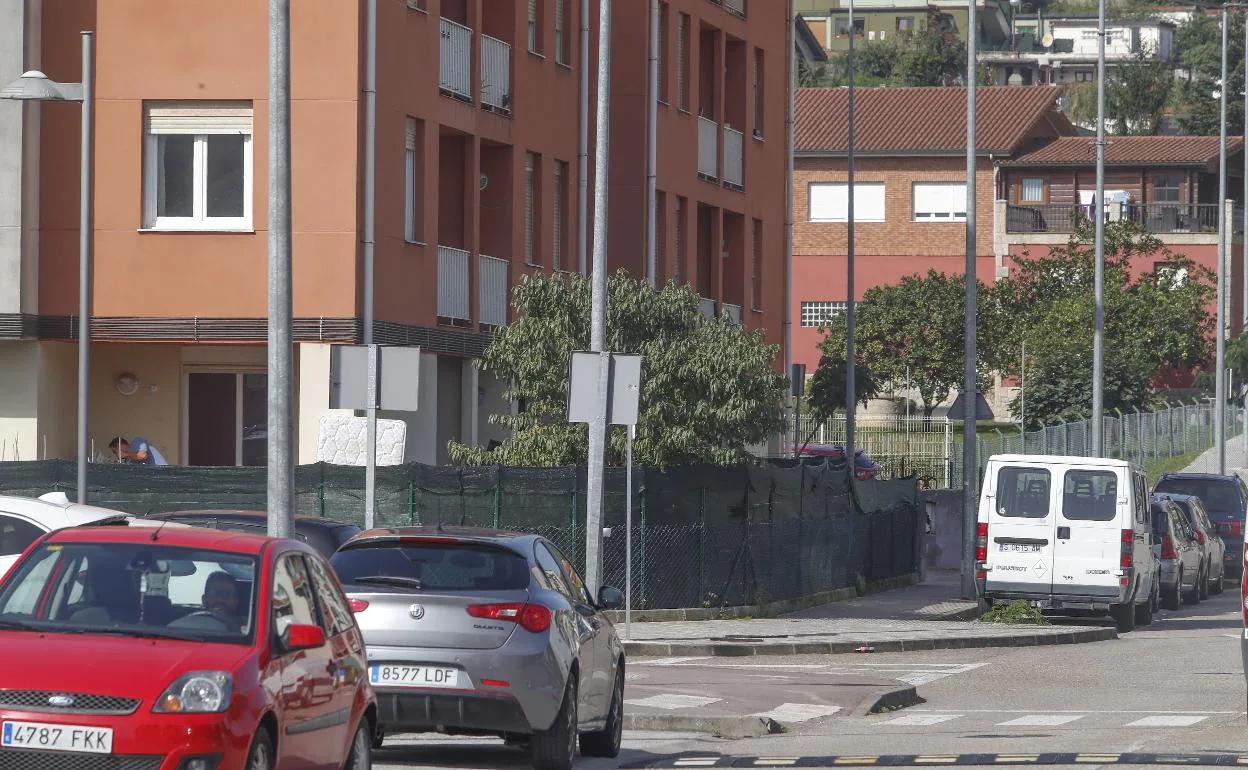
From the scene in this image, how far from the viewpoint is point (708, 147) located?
39938mm

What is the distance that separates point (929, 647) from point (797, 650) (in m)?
2.00

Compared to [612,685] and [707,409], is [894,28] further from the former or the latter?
[612,685]

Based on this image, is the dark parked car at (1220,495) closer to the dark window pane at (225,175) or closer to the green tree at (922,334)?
the dark window pane at (225,175)

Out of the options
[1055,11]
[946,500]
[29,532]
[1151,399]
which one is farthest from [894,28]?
[29,532]

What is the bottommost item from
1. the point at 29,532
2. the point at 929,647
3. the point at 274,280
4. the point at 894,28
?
the point at 929,647

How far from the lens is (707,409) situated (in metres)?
26.1

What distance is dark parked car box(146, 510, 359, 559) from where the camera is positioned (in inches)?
721

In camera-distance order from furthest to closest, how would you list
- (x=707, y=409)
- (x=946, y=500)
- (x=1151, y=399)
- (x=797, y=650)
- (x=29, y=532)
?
(x=1151, y=399), (x=946, y=500), (x=707, y=409), (x=797, y=650), (x=29, y=532)

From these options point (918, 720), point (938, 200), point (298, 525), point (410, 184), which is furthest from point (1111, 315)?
point (918, 720)

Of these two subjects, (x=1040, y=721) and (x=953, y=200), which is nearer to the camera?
(x=1040, y=721)

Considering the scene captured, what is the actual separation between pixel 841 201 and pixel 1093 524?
57.5 metres

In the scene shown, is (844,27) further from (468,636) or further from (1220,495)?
(468,636)

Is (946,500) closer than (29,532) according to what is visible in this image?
No

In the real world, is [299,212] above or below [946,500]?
above
